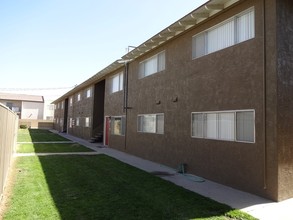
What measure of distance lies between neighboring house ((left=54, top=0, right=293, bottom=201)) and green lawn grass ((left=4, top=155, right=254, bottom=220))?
182cm

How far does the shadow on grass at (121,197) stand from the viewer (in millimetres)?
6309

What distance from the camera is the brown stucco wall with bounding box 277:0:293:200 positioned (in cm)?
755

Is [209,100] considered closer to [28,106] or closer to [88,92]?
[88,92]

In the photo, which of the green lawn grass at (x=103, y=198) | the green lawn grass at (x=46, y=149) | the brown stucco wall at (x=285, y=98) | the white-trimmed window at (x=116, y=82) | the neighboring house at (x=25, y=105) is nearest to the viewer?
the green lawn grass at (x=103, y=198)

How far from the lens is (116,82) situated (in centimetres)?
2075

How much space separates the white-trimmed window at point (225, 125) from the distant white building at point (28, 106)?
65508 mm

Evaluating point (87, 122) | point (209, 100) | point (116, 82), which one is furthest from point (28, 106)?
point (209, 100)

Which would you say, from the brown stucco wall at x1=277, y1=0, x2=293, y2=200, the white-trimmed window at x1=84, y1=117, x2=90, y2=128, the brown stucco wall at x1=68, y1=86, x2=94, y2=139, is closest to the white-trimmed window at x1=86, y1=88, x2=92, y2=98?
the brown stucco wall at x1=68, y1=86, x2=94, y2=139

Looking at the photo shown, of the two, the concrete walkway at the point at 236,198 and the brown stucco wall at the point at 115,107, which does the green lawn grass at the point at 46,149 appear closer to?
the brown stucco wall at the point at 115,107

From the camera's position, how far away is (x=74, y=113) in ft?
118

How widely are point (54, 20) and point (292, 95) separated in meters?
13.4

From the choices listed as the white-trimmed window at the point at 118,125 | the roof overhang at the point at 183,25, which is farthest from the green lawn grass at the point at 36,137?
the roof overhang at the point at 183,25

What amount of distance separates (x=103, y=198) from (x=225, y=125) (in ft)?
14.9

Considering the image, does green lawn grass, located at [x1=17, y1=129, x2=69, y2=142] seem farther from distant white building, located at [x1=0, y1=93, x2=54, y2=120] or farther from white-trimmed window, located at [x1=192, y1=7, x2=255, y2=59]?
distant white building, located at [x1=0, y1=93, x2=54, y2=120]
